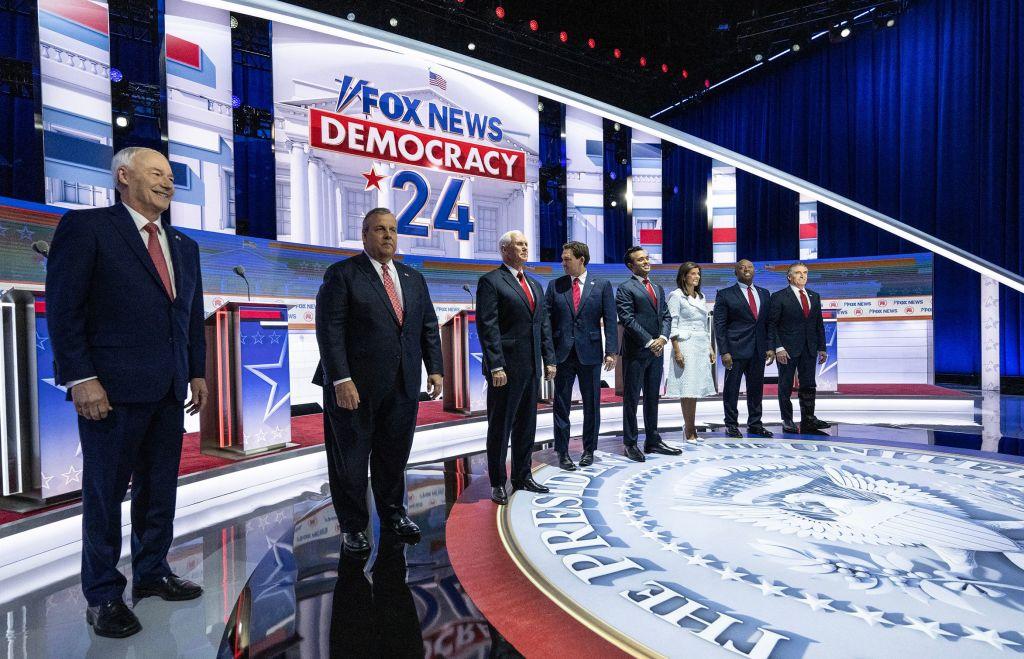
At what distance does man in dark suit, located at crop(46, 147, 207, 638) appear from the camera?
1.57m

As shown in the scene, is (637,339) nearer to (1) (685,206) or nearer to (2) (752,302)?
(2) (752,302)

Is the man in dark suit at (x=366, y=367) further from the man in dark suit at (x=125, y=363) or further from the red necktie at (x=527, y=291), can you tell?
the red necktie at (x=527, y=291)

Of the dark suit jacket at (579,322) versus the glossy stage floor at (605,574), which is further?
the dark suit jacket at (579,322)

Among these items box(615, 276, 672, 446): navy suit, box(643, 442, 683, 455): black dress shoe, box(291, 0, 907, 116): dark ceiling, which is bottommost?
box(643, 442, 683, 455): black dress shoe

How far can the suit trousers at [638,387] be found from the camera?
3619 millimetres

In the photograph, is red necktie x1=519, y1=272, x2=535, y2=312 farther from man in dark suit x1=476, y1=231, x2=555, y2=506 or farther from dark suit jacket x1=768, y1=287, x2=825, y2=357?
dark suit jacket x1=768, y1=287, x2=825, y2=357

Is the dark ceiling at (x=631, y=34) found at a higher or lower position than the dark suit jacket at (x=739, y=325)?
higher

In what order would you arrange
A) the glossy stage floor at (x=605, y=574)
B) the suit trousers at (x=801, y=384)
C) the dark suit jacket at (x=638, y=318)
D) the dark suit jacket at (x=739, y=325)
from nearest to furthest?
the glossy stage floor at (x=605, y=574) < the dark suit jacket at (x=638, y=318) < the dark suit jacket at (x=739, y=325) < the suit trousers at (x=801, y=384)

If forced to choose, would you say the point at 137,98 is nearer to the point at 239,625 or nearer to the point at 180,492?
the point at 180,492

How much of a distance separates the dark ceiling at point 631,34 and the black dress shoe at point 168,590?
20.8 ft

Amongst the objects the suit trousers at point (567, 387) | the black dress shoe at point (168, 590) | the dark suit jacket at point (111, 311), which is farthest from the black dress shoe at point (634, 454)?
the dark suit jacket at point (111, 311)

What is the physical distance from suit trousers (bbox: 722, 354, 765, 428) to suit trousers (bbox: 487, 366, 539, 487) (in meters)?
2.32

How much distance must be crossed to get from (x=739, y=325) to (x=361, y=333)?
10.7ft

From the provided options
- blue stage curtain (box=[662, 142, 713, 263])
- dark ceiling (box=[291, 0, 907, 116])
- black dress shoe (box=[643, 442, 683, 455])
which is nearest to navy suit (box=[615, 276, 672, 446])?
black dress shoe (box=[643, 442, 683, 455])
